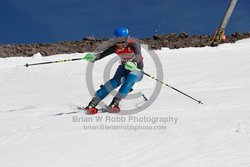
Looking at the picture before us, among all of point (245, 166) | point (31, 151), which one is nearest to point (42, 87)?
point (31, 151)

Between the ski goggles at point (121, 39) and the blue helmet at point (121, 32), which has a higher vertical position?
the blue helmet at point (121, 32)

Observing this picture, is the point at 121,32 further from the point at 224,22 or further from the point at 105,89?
the point at 224,22

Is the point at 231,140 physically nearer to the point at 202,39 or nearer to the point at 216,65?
the point at 216,65

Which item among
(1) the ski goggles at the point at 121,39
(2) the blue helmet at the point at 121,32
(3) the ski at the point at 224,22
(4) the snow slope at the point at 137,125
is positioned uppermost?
(3) the ski at the point at 224,22

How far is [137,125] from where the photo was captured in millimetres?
5469

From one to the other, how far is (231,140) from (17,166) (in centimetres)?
227

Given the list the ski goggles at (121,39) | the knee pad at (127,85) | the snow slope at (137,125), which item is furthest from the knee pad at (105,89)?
the ski goggles at (121,39)

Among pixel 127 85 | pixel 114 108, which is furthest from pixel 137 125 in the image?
pixel 127 85

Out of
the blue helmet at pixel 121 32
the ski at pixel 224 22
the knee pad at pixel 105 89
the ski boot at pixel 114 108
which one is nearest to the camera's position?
the ski boot at pixel 114 108

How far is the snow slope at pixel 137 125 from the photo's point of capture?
4055mm

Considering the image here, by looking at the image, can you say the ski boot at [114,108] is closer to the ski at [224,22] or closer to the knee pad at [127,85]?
the knee pad at [127,85]

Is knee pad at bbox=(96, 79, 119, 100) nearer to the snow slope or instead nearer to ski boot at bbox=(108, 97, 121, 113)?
ski boot at bbox=(108, 97, 121, 113)

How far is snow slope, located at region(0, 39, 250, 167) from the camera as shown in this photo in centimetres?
405

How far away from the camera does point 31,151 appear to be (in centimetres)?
453
